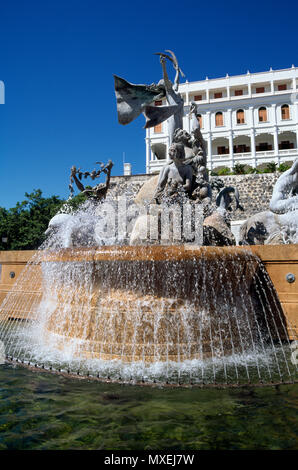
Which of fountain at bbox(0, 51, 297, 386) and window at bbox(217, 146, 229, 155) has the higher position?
window at bbox(217, 146, 229, 155)

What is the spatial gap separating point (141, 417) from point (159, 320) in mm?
1763

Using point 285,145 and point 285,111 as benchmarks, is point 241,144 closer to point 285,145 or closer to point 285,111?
point 285,145

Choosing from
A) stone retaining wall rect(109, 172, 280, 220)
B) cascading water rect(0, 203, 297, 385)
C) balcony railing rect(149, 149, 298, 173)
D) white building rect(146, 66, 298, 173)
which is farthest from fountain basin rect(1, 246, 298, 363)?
white building rect(146, 66, 298, 173)

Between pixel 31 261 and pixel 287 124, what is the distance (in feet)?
139

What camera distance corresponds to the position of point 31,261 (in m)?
8.01

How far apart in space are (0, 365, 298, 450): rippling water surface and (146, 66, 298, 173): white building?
37.4 metres

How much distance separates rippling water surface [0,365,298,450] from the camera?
2590 millimetres

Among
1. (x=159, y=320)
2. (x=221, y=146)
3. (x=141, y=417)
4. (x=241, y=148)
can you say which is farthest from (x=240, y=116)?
(x=141, y=417)

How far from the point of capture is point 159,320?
4676 mm

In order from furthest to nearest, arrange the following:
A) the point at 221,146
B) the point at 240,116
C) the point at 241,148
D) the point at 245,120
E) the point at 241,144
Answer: the point at 221,146 < the point at 241,144 < the point at 241,148 < the point at 240,116 < the point at 245,120

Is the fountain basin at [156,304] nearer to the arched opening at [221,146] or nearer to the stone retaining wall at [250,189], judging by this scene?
the stone retaining wall at [250,189]

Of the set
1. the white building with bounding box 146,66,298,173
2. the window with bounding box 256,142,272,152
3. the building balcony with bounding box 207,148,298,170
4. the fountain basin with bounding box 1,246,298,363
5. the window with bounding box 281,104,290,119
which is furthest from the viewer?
the window with bounding box 256,142,272,152

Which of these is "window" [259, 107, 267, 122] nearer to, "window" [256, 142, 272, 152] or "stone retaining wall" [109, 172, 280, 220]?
"window" [256, 142, 272, 152]
